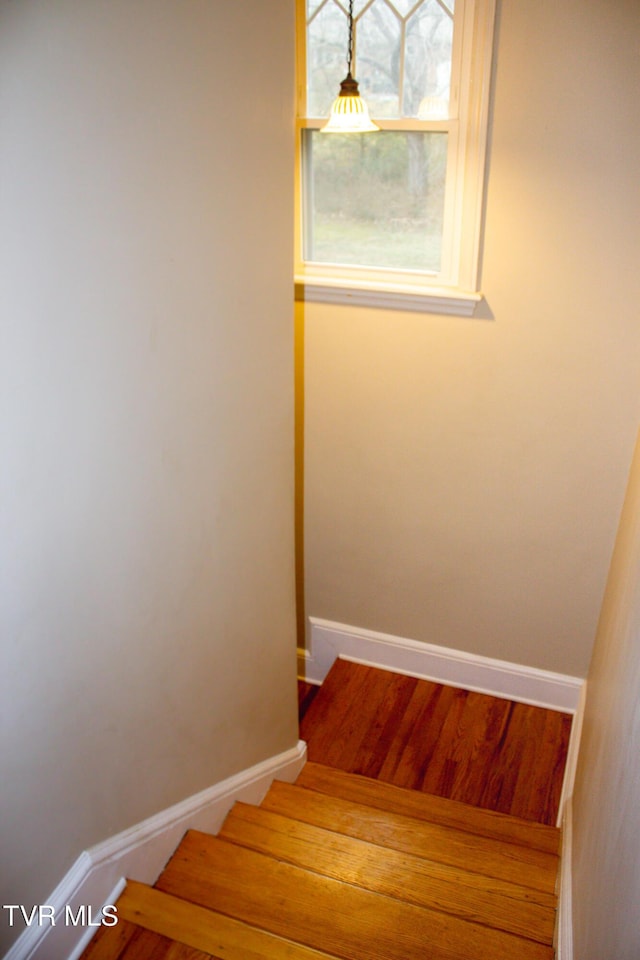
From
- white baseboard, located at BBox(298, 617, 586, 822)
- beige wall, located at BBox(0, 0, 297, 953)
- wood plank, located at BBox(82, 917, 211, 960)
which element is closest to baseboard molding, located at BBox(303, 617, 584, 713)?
white baseboard, located at BBox(298, 617, 586, 822)

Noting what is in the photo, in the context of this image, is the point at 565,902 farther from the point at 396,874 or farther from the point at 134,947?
the point at 134,947

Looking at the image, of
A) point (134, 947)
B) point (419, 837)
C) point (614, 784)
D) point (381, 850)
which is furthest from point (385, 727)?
point (614, 784)

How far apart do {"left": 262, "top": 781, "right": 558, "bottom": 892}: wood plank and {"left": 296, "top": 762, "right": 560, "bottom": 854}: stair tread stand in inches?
3.7

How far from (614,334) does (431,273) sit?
0.69m

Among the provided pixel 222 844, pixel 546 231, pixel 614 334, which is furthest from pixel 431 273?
pixel 222 844

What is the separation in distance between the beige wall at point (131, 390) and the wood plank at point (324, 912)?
233mm

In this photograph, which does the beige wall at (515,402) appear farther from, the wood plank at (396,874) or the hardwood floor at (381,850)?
the wood plank at (396,874)

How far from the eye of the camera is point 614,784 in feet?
5.65

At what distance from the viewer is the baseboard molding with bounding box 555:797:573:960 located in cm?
201

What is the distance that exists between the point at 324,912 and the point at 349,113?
238 cm

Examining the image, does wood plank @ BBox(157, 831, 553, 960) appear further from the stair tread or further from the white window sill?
the white window sill

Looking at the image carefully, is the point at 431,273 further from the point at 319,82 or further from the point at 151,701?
the point at 151,701

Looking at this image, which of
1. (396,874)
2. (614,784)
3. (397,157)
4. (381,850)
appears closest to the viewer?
(614,784)

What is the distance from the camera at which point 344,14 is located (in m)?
2.73
